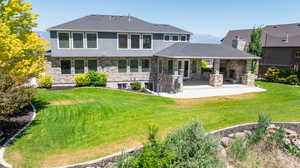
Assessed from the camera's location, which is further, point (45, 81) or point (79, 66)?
point (79, 66)

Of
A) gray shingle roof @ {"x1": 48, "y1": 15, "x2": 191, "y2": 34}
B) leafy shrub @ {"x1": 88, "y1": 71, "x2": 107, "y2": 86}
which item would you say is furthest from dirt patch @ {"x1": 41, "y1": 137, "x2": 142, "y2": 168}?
gray shingle roof @ {"x1": 48, "y1": 15, "x2": 191, "y2": 34}

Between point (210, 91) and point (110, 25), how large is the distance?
12.4 meters

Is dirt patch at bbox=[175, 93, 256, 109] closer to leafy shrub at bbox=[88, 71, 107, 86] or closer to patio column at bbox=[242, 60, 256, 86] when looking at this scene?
patio column at bbox=[242, 60, 256, 86]

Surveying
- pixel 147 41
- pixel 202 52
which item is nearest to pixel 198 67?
pixel 202 52

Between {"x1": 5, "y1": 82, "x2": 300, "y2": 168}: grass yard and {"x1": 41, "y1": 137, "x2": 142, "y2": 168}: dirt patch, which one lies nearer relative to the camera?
{"x1": 41, "y1": 137, "x2": 142, "y2": 168}: dirt patch

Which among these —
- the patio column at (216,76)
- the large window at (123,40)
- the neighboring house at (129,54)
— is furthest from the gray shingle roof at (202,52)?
the large window at (123,40)

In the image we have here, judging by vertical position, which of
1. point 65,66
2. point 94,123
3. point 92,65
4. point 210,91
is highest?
point 92,65

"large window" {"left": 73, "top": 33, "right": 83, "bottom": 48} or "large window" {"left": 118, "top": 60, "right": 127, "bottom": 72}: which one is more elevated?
"large window" {"left": 73, "top": 33, "right": 83, "bottom": 48}

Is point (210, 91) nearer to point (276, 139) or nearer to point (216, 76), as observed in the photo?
point (216, 76)

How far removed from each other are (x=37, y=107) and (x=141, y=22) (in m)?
16.2

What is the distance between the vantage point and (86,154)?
296 inches

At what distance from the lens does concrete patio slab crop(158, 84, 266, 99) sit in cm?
1834

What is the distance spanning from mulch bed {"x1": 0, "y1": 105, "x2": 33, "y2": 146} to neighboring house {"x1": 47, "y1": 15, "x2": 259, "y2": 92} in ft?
33.2

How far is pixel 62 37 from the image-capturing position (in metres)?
20.2
